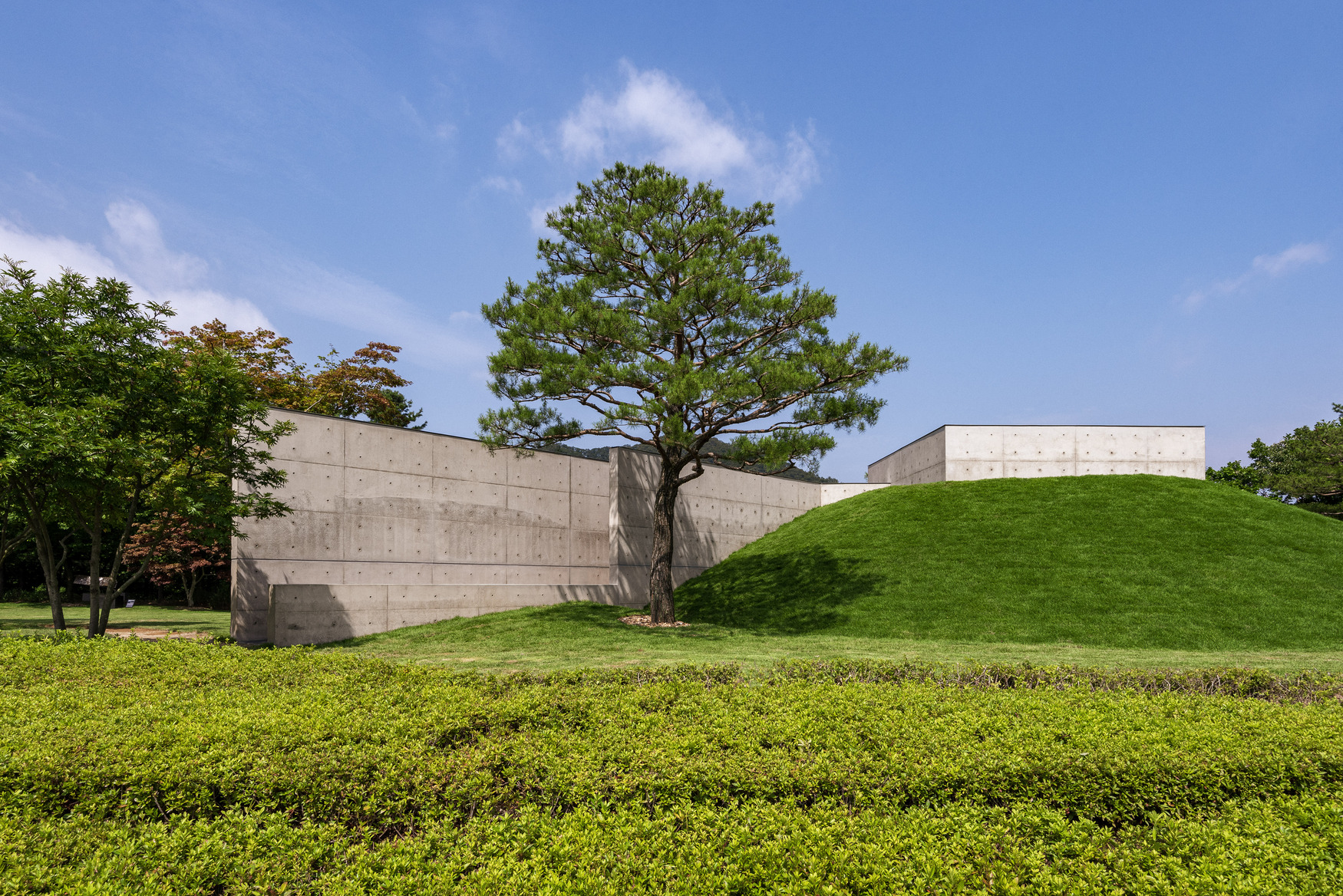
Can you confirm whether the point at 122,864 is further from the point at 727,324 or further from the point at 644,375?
the point at 727,324

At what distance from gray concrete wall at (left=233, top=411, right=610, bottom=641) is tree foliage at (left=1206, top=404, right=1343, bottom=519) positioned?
1552 inches

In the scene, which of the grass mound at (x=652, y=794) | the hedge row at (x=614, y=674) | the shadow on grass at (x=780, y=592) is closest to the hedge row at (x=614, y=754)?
the grass mound at (x=652, y=794)

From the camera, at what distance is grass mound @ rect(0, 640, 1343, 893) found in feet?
11.8

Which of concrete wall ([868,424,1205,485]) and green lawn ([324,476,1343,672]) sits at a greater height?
concrete wall ([868,424,1205,485])

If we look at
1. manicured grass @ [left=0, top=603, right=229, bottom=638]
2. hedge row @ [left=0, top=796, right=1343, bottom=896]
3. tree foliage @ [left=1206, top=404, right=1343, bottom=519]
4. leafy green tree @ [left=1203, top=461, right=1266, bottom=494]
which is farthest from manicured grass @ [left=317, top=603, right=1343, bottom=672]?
leafy green tree @ [left=1203, top=461, right=1266, bottom=494]

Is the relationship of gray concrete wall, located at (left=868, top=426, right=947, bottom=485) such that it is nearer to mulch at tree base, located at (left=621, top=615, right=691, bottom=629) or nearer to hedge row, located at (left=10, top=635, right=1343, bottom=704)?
mulch at tree base, located at (left=621, top=615, right=691, bottom=629)

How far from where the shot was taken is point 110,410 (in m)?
12.0

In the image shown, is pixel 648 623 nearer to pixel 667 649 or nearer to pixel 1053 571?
pixel 667 649

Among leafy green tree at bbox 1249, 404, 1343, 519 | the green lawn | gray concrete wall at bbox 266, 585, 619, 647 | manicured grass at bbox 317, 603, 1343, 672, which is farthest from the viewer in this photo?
leafy green tree at bbox 1249, 404, 1343, 519

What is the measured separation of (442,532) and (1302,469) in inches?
1972

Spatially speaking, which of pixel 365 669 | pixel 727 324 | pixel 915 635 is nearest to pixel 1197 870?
pixel 365 669

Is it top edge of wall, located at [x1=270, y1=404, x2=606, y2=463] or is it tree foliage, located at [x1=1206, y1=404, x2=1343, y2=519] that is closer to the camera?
top edge of wall, located at [x1=270, y1=404, x2=606, y2=463]

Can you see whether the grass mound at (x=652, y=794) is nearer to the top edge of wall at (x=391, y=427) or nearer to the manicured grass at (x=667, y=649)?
the manicured grass at (x=667, y=649)

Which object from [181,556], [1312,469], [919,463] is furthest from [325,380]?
[1312,469]
